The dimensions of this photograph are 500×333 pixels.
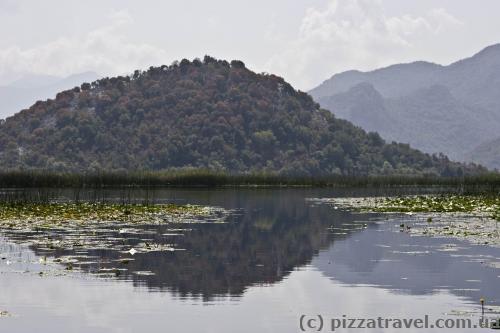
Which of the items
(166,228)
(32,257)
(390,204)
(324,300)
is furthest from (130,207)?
(324,300)

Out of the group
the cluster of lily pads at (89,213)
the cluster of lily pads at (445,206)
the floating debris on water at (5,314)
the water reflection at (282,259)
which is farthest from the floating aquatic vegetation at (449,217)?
the floating debris on water at (5,314)

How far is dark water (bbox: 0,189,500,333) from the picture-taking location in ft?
65.0

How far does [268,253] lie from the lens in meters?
32.8

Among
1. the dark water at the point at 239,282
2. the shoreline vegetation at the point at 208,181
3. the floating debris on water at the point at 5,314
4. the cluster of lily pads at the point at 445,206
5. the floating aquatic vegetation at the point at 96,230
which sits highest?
the shoreline vegetation at the point at 208,181

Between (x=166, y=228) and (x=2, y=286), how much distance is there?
18.4m

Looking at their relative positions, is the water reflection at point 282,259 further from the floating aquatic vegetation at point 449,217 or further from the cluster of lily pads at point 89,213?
the cluster of lily pads at point 89,213

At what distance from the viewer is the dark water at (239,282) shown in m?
19.8

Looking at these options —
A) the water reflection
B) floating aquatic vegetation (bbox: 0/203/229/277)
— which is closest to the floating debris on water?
the water reflection

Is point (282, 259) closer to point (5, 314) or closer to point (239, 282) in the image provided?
point (239, 282)

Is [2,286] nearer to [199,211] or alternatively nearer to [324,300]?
[324,300]

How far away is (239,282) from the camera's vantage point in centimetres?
2484

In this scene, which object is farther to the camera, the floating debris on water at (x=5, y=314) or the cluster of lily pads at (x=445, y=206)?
the cluster of lily pads at (x=445, y=206)

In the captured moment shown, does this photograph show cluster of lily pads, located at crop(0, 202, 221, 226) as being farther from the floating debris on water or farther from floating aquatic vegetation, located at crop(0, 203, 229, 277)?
the floating debris on water

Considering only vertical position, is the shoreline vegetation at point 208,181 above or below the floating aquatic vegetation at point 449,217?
above
